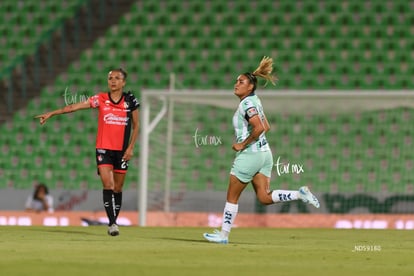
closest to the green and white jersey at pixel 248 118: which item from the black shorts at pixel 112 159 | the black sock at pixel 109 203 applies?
the black shorts at pixel 112 159

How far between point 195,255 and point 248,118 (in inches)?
73.7

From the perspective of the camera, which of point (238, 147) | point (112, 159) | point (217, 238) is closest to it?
point (238, 147)

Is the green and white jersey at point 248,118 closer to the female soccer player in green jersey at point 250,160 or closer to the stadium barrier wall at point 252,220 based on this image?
the female soccer player in green jersey at point 250,160

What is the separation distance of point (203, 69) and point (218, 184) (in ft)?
15.2

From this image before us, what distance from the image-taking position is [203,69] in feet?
75.9

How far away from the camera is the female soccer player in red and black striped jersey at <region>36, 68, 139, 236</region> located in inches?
473

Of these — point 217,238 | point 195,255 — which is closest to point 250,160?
point 217,238

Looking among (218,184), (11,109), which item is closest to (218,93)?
(218,184)

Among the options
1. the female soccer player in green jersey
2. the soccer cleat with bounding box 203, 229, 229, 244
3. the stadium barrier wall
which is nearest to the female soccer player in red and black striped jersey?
the soccer cleat with bounding box 203, 229, 229, 244

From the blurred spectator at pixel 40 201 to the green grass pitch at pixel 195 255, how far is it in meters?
6.95

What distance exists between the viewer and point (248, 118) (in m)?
10.6

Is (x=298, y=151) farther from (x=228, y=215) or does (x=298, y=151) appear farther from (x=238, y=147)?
(x=238, y=147)

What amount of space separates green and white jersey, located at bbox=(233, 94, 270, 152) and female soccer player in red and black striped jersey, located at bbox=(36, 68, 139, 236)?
1.76 meters

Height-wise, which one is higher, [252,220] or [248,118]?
[248,118]
